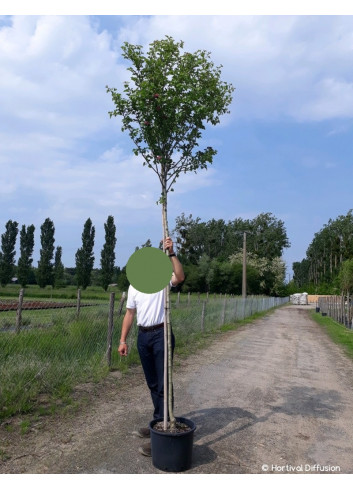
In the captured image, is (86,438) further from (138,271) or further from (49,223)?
(49,223)

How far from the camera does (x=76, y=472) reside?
11.1ft

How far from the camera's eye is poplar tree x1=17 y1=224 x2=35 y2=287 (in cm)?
6662

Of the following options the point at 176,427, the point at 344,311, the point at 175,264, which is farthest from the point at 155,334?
the point at 344,311

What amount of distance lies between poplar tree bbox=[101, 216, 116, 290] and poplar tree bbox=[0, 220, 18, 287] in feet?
48.3

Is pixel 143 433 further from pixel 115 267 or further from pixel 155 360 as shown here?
Result: pixel 115 267

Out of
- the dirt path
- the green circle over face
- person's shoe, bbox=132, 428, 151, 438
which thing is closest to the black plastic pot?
the dirt path

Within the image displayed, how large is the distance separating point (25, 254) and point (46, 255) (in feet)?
16.4

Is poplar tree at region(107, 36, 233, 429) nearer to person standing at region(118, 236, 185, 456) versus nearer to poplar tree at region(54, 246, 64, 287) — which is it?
person standing at region(118, 236, 185, 456)

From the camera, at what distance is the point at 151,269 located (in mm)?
3600

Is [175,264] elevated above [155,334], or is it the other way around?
[175,264]

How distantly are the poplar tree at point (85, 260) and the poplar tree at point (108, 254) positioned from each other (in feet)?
7.07

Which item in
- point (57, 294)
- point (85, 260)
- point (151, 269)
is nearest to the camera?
point (151, 269)

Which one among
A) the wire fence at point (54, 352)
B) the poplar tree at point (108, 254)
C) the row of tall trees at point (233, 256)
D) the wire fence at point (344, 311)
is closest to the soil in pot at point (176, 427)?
the wire fence at point (54, 352)

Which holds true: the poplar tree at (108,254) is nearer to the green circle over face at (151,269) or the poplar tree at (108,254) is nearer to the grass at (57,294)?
the grass at (57,294)
